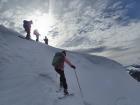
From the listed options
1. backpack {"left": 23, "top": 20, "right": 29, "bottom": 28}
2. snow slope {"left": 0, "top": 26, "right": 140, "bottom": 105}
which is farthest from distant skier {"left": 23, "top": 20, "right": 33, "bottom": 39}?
snow slope {"left": 0, "top": 26, "right": 140, "bottom": 105}

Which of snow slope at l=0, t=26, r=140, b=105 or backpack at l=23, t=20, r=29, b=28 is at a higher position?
backpack at l=23, t=20, r=29, b=28

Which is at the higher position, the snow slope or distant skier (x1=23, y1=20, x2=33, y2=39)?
distant skier (x1=23, y1=20, x2=33, y2=39)

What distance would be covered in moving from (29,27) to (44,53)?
21.8 feet

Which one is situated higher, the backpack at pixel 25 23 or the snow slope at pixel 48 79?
the backpack at pixel 25 23

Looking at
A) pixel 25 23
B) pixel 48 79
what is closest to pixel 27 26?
pixel 25 23

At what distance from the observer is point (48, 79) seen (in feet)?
61.5

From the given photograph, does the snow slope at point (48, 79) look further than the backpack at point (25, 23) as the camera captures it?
No

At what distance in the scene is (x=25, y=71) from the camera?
1917 centimetres

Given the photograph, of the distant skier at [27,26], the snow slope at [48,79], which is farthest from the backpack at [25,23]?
the snow slope at [48,79]

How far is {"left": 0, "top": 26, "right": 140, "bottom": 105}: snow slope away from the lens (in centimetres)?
1577

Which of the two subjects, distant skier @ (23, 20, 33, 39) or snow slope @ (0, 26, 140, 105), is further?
distant skier @ (23, 20, 33, 39)

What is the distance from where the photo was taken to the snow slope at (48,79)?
15.8 metres

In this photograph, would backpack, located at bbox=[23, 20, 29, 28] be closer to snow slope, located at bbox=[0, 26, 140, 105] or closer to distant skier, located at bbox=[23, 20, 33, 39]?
distant skier, located at bbox=[23, 20, 33, 39]

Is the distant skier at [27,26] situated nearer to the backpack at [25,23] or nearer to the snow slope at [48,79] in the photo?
the backpack at [25,23]
